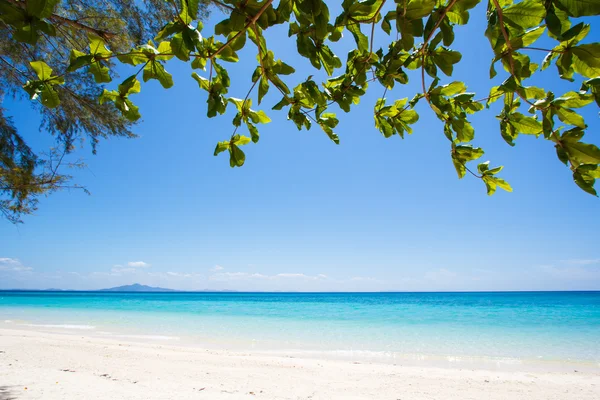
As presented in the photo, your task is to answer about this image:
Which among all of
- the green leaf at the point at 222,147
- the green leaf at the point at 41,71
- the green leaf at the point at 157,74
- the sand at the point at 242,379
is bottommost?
the sand at the point at 242,379

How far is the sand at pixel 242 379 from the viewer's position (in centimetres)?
381

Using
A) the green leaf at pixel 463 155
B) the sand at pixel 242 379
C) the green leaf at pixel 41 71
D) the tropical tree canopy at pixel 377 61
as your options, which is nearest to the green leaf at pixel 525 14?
the tropical tree canopy at pixel 377 61

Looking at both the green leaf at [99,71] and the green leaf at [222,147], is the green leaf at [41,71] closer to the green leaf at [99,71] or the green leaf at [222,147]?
the green leaf at [99,71]

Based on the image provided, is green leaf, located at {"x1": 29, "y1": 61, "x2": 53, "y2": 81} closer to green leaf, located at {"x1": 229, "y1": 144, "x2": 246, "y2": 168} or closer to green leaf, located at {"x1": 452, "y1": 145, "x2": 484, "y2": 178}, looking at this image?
green leaf, located at {"x1": 229, "y1": 144, "x2": 246, "y2": 168}

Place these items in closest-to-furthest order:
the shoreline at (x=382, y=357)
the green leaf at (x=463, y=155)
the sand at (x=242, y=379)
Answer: the green leaf at (x=463, y=155)
the sand at (x=242, y=379)
the shoreline at (x=382, y=357)

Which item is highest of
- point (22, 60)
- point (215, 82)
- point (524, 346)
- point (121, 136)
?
point (22, 60)

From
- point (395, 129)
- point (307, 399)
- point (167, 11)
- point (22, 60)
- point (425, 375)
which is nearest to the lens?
point (395, 129)

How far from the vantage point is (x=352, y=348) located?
8188mm

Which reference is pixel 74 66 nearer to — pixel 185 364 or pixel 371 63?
pixel 371 63

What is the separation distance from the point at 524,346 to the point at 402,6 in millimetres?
10639

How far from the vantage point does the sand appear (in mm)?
3812

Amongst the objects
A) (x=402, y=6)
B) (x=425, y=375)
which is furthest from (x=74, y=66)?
(x=425, y=375)

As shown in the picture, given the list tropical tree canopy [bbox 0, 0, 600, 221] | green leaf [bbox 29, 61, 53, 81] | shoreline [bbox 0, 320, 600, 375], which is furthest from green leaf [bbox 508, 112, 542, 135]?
shoreline [bbox 0, 320, 600, 375]

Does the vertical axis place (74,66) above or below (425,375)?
above
